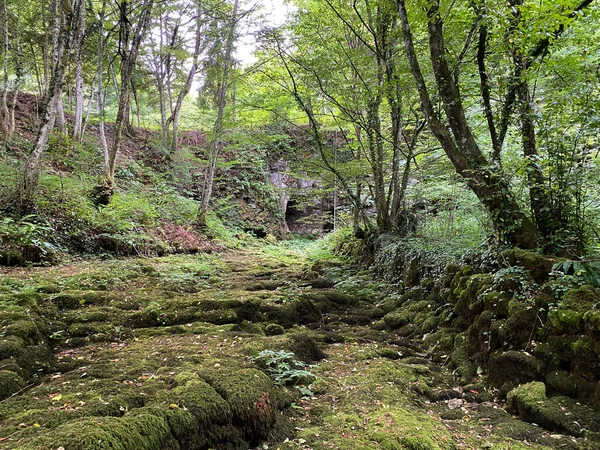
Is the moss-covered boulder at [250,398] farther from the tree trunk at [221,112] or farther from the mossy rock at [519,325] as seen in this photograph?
the tree trunk at [221,112]

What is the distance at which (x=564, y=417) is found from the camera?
292 centimetres

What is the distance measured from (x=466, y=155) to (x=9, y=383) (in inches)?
238

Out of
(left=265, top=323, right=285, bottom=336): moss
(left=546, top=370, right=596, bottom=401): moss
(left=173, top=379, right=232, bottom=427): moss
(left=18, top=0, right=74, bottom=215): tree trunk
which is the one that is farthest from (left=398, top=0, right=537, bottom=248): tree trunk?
(left=18, top=0, right=74, bottom=215): tree trunk

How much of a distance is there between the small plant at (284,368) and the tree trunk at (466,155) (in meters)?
3.52

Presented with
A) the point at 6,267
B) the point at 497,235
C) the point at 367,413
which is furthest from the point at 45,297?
the point at 497,235

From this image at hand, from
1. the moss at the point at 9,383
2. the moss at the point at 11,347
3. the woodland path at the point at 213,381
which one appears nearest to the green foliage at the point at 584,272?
the woodland path at the point at 213,381

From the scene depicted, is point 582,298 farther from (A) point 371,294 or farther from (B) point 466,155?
(A) point 371,294

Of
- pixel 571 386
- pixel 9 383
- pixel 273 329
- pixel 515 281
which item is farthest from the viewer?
pixel 273 329

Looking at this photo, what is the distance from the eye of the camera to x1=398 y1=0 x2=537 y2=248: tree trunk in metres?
5.02

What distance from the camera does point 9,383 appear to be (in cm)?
271

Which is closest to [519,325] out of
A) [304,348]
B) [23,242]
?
[304,348]

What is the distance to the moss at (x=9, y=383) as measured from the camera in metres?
2.63

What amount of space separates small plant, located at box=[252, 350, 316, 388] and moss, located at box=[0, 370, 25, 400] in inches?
76.1

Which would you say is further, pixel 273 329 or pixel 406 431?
pixel 273 329
